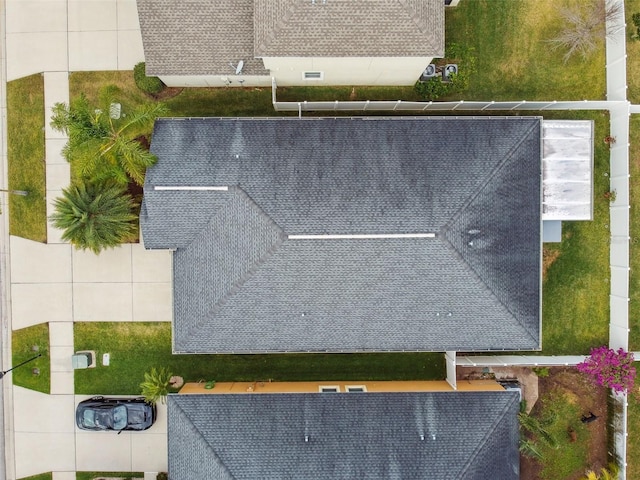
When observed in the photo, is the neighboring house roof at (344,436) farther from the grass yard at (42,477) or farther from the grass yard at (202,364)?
the grass yard at (42,477)

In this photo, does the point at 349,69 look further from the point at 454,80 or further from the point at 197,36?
the point at 197,36

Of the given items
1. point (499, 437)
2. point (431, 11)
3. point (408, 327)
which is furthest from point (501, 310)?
point (431, 11)

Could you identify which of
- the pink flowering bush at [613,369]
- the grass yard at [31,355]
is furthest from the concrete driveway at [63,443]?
the pink flowering bush at [613,369]

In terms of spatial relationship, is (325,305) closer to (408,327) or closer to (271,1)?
(408,327)

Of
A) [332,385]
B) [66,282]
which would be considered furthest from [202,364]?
[66,282]

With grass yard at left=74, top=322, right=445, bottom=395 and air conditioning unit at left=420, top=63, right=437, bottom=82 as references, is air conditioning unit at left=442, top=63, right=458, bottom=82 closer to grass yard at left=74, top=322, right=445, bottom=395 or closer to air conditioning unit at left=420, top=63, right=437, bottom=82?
air conditioning unit at left=420, top=63, right=437, bottom=82

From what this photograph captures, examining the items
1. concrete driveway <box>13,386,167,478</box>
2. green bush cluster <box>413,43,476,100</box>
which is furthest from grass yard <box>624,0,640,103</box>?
concrete driveway <box>13,386,167,478</box>
